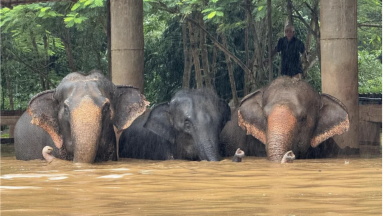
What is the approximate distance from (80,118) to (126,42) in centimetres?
253

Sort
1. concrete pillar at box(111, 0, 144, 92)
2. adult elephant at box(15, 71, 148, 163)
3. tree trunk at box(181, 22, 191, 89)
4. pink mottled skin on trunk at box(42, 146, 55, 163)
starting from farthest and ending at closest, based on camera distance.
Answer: tree trunk at box(181, 22, 191, 89) < concrete pillar at box(111, 0, 144, 92) < pink mottled skin on trunk at box(42, 146, 55, 163) < adult elephant at box(15, 71, 148, 163)

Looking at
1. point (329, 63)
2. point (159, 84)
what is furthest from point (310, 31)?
point (329, 63)

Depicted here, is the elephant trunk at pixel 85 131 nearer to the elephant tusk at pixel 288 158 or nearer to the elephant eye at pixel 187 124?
the elephant eye at pixel 187 124

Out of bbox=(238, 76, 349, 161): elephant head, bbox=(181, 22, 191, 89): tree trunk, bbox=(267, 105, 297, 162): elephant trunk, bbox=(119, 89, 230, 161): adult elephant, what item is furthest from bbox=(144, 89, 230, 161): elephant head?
bbox=(181, 22, 191, 89): tree trunk

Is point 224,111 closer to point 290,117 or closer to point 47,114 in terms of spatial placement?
point 290,117

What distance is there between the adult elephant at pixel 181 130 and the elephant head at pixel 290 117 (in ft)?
1.22

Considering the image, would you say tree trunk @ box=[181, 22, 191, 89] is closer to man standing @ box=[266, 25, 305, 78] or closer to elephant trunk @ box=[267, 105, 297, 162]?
man standing @ box=[266, 25, 305, 78]

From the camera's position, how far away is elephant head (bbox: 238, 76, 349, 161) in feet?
29.2

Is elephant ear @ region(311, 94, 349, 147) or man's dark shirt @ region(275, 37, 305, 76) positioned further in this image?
man's dark shirt @ region(275, 37, 305, 76)

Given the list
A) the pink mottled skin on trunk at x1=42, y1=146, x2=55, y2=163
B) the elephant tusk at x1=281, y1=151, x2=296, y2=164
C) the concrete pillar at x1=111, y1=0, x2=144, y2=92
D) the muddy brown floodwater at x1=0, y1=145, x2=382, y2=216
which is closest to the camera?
the muddy brown floodwater at x1=0, y1=145, x2=382, y2=216

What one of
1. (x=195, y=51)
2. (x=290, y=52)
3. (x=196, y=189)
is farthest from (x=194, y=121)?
(x=195, y=51)

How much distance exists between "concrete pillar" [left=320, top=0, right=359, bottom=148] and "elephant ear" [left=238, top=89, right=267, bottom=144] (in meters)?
1.03

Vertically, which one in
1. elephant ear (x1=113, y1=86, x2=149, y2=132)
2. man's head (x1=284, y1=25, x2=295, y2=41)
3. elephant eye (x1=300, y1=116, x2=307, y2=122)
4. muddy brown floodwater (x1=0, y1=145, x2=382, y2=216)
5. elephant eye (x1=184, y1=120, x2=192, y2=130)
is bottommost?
muddy brown floodwater (x1=0, y1=145, x2=382, y2=216)

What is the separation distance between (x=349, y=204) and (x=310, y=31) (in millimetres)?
12824
